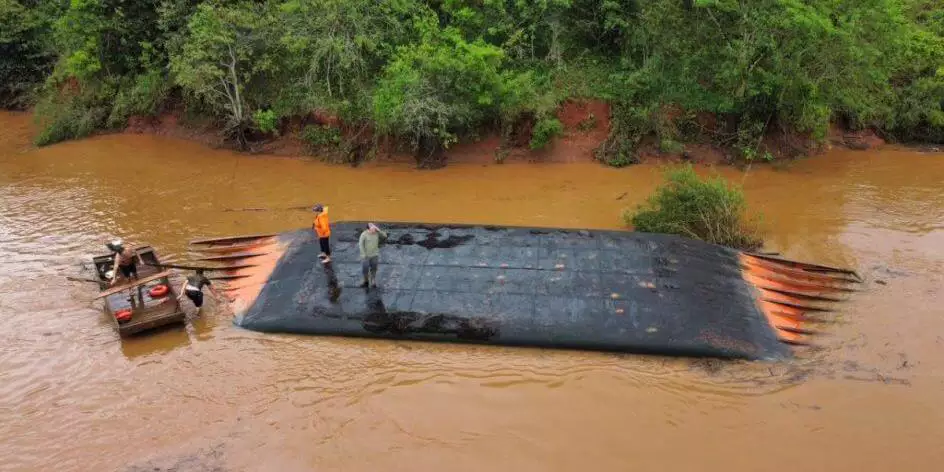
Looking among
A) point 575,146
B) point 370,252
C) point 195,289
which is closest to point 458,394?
point 370,252

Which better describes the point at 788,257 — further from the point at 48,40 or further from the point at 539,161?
the point at 48,40

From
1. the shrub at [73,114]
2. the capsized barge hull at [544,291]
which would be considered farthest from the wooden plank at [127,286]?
the shrub at [73,114]

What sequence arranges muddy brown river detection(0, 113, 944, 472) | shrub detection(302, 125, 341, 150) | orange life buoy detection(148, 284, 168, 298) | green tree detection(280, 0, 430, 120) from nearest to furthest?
muddy brown river detection(0, 113, 944, 472), orange life buoy detection(148, 284, 168, 298), green tree detection(280, 0, 430, 120), shrub detection(302, 125, 341, 150)

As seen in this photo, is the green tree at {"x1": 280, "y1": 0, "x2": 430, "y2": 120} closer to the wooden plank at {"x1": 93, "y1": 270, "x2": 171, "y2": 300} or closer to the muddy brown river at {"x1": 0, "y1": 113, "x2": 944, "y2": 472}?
the muddy brown river at {"x1": 0, "y1": 113, "x2": 944, "y2": 472}

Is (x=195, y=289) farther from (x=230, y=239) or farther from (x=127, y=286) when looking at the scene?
(x=230, y=239)

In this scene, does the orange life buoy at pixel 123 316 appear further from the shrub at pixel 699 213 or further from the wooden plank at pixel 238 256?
the shrub at pixel 699 213

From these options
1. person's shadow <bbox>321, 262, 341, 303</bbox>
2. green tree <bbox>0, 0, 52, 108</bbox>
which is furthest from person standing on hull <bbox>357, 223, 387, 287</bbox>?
green tree <bbox>0, 0, 52, 108</bbox>
